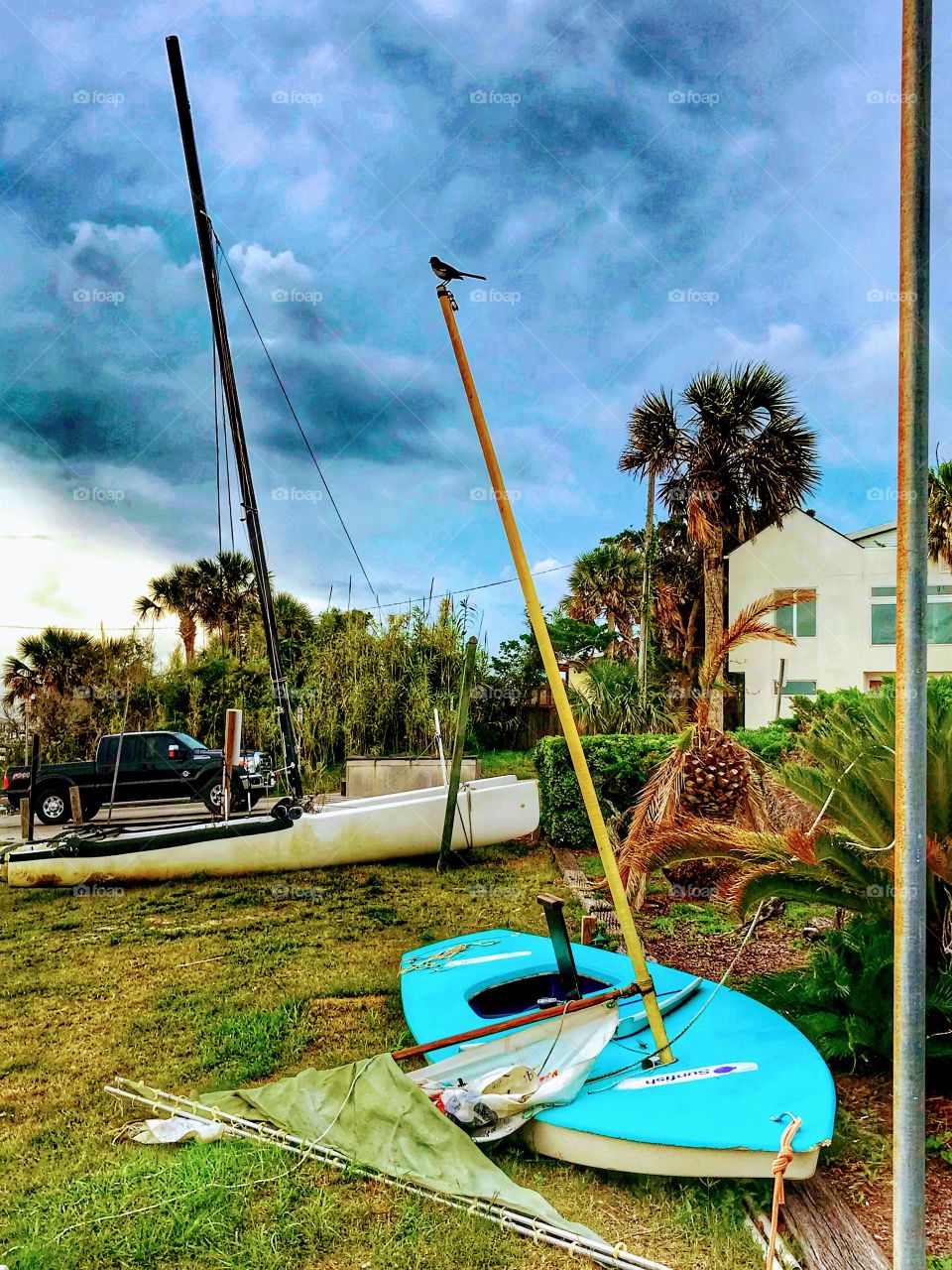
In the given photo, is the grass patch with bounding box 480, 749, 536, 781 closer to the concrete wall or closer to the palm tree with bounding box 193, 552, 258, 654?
the concrete wall

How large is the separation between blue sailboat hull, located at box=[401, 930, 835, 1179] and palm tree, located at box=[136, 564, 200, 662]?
18.6 metres

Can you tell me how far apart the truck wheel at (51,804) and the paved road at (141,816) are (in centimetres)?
11

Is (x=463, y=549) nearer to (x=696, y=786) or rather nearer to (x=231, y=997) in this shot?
(x=696, y=786)

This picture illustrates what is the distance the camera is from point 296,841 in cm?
838

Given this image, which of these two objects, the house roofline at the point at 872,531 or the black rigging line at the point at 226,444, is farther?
the house roofline at the point at 872,531

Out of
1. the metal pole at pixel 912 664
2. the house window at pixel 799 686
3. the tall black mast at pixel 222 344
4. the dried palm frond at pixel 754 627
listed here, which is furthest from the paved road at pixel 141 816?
the house window at pixel 799 686

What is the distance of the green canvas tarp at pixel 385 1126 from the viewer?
8.57 ft

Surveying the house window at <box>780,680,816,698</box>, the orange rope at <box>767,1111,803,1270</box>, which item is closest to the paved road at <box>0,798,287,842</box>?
the orange rope at <box>767,1111,803,1270</box>

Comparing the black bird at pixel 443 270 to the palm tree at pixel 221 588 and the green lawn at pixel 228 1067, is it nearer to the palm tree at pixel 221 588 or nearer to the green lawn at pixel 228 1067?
the green lawn at pixel 228 1067

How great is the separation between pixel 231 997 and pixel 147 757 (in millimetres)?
5885

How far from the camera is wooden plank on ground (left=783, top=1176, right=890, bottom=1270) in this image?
91.0 inches

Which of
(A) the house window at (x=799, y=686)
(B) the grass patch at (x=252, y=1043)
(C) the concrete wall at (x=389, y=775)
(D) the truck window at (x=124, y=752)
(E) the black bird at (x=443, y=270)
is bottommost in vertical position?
(B) the grass patch at (x=252, y=1043)

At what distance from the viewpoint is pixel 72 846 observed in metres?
7.64

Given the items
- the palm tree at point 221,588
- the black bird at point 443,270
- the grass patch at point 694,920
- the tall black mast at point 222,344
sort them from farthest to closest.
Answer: the palm tree at point 221,588 → the tall black mast at point 222,344 → the grass patch at point 694,920 → the black bird at point 443,270
